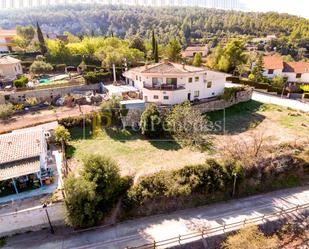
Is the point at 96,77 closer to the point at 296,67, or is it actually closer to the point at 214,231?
the point at 214,231

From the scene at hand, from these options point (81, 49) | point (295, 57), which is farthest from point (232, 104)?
point (295, 57)

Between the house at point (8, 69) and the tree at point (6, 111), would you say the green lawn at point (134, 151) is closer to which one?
the tree at point (6, 111)

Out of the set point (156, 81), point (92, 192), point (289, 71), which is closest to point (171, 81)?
point (156, 81)

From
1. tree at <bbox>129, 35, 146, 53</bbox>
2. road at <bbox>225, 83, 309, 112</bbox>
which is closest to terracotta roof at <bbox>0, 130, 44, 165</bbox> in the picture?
road at <bbox>225, 83, 309, 112</bbox>

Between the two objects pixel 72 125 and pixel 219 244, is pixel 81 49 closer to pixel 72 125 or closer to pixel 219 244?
pixel 72 125

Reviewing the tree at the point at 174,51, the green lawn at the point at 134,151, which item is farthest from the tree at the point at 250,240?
the tree at the point at 174,51

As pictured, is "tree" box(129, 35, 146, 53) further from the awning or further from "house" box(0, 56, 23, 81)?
"house" box(0, 56, 23, 81)
